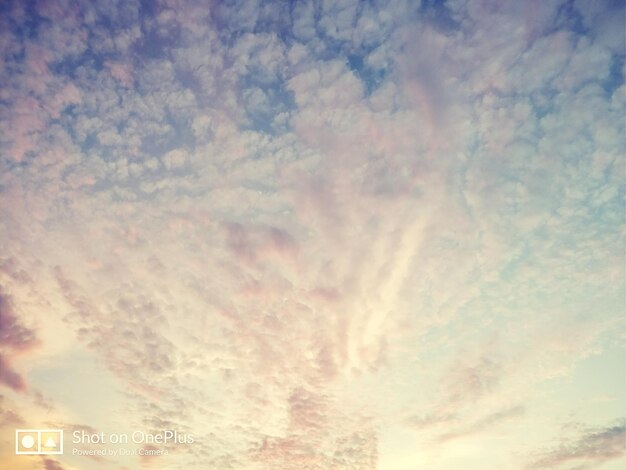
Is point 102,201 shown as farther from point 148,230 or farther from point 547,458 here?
point 547,458

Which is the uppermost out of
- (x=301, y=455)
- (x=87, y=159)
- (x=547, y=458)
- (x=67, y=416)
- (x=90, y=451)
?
(x=87, y=159)

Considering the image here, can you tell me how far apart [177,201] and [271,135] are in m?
6.52

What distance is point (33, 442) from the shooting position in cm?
3169

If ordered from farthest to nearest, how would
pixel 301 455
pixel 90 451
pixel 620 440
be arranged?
pixel 620 440 → pixel 301 455 → pixel 90 451

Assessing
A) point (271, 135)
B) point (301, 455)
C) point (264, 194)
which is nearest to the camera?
point (271, 135)

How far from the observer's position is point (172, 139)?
15.8m

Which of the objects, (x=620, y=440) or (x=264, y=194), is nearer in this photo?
(x=264, y=194)

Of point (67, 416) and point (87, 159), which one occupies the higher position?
point (87, 159)

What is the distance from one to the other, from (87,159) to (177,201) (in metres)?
4.45

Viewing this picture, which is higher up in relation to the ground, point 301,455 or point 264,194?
point 264,194

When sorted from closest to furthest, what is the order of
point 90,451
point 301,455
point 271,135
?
point 271,135 < point 90,451 < point 301,455

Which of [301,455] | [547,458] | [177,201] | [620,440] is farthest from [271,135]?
[620,440]

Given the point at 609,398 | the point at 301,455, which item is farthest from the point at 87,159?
the point at 609,398

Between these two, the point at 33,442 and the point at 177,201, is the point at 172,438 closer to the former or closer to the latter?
the point at 33,442
